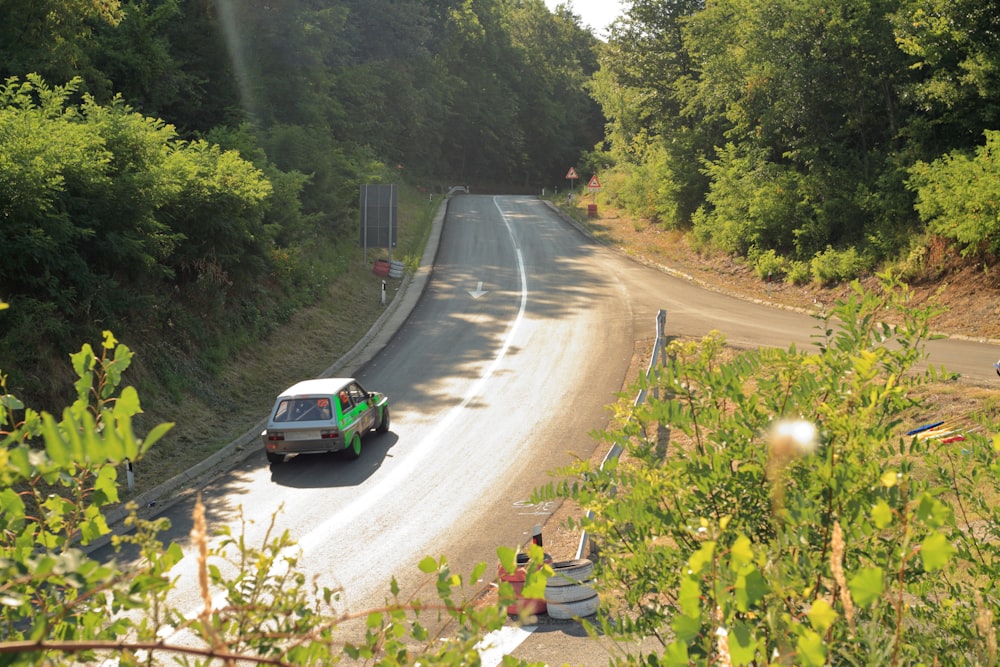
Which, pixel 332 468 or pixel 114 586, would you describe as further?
pixel 332 468

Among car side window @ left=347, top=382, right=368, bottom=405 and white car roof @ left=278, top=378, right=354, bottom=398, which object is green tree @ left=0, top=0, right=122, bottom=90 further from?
car side window @ left=347, top=382, right=368, bottom=405

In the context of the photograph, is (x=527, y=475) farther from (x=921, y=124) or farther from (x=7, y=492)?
(x=921, y=124)

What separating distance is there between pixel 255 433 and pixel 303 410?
7.70ft

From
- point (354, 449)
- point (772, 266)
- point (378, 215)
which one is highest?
point (378, 215)

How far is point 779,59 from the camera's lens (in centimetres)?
3031

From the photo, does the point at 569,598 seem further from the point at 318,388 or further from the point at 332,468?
the point at 318,388

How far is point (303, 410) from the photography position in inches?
645

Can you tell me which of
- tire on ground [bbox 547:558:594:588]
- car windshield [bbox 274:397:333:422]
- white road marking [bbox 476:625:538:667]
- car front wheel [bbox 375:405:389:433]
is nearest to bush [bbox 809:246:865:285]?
car front wheel [bbox 375:405:389:433]

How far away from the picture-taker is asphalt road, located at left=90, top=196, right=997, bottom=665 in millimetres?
12492

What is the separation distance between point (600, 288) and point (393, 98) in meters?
35.3

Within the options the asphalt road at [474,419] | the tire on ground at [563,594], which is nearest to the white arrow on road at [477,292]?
the asphalt road at [474,419]

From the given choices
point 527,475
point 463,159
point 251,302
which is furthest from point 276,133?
point 463,159

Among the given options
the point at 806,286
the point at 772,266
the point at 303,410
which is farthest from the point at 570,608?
the point at 772,266

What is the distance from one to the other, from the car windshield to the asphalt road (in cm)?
102
